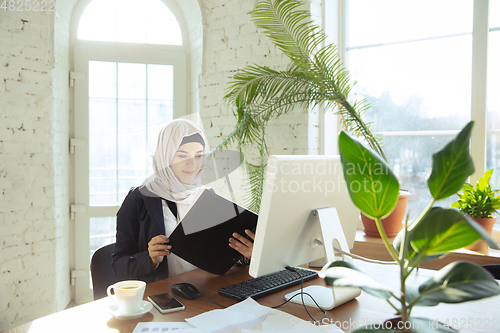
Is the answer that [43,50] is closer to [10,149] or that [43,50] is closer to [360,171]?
[10,149]

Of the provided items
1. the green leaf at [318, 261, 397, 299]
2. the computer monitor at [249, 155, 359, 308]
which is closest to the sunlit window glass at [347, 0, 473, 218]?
the computer monitor at [249, 155, 359, 308]

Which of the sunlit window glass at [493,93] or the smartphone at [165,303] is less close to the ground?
the sunlit window glass at [493,93]

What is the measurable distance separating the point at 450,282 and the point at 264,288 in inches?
31.0

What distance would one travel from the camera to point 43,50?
2633mm

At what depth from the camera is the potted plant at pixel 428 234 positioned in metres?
0.48

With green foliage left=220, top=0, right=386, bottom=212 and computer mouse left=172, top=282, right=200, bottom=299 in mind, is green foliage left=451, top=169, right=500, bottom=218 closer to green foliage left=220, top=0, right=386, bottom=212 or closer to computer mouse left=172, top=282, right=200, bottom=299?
green foliage left=220, top=0, right=386, bottom=212

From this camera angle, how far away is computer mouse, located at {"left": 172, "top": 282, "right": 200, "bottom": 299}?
1.14 m

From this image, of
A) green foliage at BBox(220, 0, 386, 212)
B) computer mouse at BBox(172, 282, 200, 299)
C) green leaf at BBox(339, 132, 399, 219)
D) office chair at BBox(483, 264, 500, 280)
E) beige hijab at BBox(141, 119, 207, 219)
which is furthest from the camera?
green foliage at BBox(220, 0, 386, 212)

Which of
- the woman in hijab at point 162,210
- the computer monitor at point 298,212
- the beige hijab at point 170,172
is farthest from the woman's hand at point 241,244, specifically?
the beige hijab at point 170,172

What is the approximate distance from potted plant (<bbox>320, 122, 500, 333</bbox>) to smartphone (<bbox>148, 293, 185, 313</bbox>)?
2.12 feet

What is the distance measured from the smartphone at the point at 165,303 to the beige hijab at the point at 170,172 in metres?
0.75


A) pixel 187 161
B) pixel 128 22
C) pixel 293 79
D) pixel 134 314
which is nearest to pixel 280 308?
pixel 134 314

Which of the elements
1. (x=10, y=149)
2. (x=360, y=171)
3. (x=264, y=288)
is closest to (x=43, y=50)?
(x=10, y=149)

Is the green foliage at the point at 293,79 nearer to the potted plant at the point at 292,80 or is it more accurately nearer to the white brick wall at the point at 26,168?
the potted plant at the point at 292,80
